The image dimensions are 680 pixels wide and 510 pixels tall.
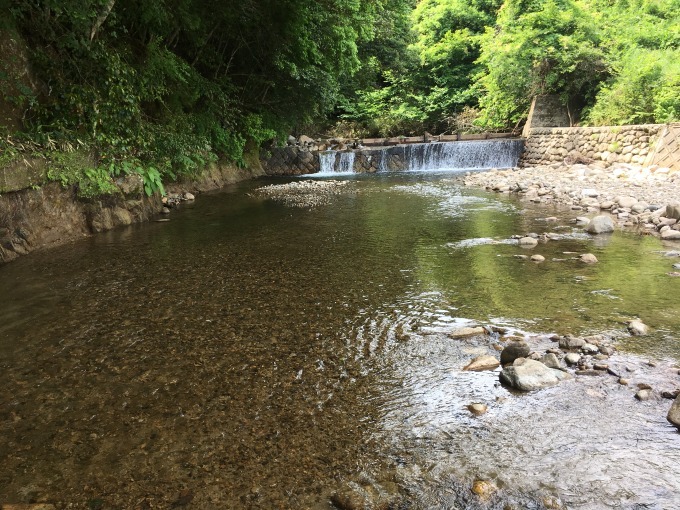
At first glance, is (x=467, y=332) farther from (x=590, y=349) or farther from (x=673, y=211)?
(x=673, y=211)

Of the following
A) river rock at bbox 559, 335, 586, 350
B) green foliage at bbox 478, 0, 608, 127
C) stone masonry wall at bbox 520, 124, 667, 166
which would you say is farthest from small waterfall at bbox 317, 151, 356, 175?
river rock at bbox 559, 335, 586, 350

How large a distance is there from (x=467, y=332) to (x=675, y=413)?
1427 mm

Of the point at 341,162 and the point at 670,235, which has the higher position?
the point at 341,162

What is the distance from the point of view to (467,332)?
3662 mm

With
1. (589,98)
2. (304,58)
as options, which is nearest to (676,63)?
(589,98)

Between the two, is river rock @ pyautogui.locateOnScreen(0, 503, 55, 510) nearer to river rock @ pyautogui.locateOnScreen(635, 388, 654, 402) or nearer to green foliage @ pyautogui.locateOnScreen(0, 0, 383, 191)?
river rock @ pyautogui.locateOnScreen(635, 388, 654, 402)

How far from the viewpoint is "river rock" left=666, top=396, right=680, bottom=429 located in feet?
8.04

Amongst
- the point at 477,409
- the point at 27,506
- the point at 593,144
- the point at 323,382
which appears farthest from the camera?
the point at 593,144

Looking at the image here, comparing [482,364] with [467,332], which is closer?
[482,364]

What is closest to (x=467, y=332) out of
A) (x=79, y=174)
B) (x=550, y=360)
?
(x=550, y=360)

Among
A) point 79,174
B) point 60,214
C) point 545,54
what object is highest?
point 545,54

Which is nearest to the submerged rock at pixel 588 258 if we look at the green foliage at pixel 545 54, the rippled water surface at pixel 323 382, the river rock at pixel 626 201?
the rippled water surface at pixel 323 382

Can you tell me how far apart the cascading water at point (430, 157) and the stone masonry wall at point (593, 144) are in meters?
0.77

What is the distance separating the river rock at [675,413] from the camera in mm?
2449
